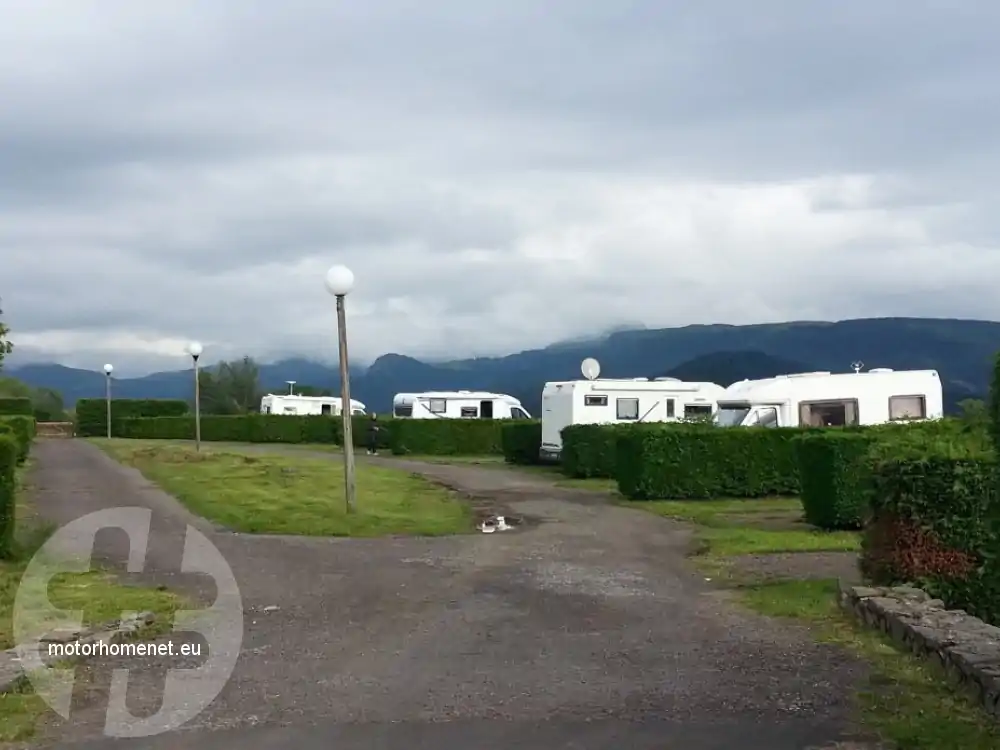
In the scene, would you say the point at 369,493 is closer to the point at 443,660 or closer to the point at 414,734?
the point at 443,660

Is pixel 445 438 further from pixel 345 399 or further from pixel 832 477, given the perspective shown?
pixel 832 477

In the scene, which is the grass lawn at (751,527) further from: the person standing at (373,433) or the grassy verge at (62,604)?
the person standing at (373,433)

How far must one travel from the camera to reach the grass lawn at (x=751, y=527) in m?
13.1

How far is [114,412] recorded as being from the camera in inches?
2095

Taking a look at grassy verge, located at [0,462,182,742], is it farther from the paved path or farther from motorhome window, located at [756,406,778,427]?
motorhome window, located at [756,406,778,427]

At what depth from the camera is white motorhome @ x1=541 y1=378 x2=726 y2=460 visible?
28.5 m

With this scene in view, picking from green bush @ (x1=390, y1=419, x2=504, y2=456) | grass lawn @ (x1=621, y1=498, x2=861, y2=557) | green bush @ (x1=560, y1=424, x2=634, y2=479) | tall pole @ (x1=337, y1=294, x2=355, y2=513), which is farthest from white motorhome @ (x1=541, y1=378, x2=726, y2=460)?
tall pole @ (x1=337, y1=294, x2=355, y2=513)

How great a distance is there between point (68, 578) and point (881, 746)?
7707mm

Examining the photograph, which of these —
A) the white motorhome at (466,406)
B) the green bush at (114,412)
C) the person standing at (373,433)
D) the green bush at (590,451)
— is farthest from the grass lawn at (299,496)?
the green bush at (114,412)

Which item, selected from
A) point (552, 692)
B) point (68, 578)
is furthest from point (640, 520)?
point (552, 692)

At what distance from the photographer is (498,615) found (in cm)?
908

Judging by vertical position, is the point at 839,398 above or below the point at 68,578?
above

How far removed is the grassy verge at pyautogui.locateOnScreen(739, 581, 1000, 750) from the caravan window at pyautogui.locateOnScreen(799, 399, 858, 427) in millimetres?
15054

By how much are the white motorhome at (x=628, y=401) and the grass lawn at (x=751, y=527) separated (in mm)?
9338
